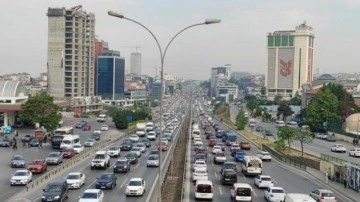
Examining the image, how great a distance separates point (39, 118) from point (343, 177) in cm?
4597

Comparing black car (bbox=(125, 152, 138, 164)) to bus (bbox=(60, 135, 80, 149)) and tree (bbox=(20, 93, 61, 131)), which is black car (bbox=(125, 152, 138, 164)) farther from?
tree (bbox=(20, 93, 61, 131))

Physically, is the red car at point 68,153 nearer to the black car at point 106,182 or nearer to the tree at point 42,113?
the black car at point 106,182

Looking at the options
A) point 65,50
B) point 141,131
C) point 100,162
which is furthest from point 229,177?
point 65,50

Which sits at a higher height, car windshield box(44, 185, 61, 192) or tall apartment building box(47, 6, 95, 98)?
tall apartment building box(47, 6, 95, 98)

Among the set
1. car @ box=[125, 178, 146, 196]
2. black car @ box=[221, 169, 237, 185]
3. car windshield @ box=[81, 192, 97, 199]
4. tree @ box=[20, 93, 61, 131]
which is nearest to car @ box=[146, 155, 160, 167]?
black car @ box=[221, 169, 237, 185]

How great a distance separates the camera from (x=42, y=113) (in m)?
72.2

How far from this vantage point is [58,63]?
171 m

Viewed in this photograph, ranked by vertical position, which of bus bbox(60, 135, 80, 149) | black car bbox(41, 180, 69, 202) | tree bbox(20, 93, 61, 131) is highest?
tree bbox(20, 93, 61, 131)

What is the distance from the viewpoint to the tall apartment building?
170375 mm

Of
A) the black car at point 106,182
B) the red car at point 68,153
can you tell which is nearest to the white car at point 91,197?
the black car at point 106,182

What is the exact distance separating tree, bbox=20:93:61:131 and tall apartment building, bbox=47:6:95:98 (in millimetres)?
99689

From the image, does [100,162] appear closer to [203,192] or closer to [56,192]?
[56,192]

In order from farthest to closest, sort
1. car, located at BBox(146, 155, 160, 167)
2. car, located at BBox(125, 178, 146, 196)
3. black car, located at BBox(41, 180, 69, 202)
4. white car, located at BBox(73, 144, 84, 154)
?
white car, located at BBox(73, 144, 84, 154) < car, located at BBox(146, 155, 160, 167) < car, located at BBox(125, 178, 146, 196) < black car, located at BBox(41, 180, 69, 202)

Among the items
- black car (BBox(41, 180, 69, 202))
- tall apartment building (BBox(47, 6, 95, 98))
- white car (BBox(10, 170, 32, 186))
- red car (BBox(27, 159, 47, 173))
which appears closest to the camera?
black car (BBox(41, 180, 69, 202))
